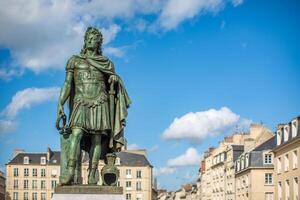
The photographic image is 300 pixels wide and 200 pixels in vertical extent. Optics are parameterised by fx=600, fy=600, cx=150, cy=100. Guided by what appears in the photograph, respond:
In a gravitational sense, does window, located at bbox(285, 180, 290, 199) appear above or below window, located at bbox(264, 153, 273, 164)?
below

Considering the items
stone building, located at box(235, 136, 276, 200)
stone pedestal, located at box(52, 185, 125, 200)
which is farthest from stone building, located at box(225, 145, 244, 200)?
stone pedestal, located at box(52, 185, 125, 200)

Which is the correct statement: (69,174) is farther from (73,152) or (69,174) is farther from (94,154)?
(94,154)

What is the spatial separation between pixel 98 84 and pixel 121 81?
0.60 m

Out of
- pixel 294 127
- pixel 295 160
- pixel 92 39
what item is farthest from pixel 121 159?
pixel 92 39

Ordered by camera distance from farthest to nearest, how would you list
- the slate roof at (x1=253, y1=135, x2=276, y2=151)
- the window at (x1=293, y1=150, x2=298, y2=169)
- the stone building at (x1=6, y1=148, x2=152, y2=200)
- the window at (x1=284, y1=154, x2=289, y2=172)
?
the stone building at (x1=6, y1=148, x2=152, y2=200)
the slate roof at (x1=253, y1=135, x2=276, y2=151)
the window at (x1=284, y1=154, x2=289, y2=172)
the window at (x1=293, y1=150, x2=298, y2=169)

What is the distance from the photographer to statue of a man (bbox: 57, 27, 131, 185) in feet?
43.0

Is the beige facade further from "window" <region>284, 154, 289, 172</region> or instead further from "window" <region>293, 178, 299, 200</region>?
"window" <region>293, 178, 299, 200</region>

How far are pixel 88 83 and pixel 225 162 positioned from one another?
8630 cm

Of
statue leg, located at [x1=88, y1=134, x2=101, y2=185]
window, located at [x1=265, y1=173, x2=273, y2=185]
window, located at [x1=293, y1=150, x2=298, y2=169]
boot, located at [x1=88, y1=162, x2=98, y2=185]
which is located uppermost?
window, located at [x1=293, y1=150, x2=298, y2=169]

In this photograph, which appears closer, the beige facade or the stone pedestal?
the stone pedestal

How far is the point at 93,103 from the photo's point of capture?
43.4 ft

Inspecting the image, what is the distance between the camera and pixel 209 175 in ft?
366

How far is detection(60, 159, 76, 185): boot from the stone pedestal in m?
0.21

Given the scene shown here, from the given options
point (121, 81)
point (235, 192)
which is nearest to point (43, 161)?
point (235, 192)
